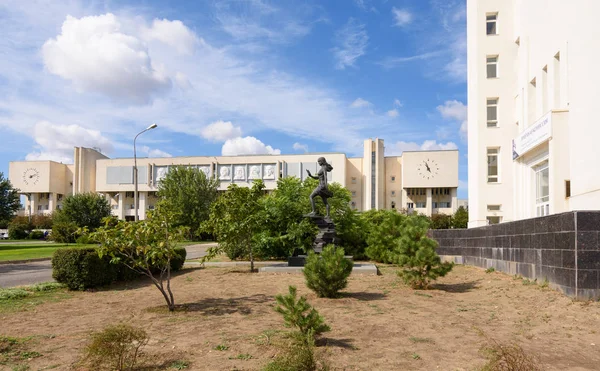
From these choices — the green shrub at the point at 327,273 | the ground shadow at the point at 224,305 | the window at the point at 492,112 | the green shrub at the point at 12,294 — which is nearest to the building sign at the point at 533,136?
the window at the point at 492,112

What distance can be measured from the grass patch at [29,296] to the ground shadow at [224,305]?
3280mm

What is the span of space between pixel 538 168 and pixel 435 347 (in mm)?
17018

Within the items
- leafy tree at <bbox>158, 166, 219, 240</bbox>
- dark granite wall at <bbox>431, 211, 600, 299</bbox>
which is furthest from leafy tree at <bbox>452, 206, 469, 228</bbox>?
dark granite wall at <bbox>431, 211, 600, 299</bbox>

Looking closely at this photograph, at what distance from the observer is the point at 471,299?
997 centimetres

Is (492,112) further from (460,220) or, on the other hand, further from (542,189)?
(460,220)

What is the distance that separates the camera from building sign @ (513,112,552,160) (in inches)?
682

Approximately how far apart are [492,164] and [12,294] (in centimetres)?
2198

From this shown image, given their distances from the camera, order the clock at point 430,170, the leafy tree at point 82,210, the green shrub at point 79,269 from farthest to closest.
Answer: the clock at point 430,170, the leafy tree at point 82,210, the green shrub at point 79,269

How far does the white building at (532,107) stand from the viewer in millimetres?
15016

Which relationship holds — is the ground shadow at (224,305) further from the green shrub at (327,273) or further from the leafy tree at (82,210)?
the leafy tree at (82,210)

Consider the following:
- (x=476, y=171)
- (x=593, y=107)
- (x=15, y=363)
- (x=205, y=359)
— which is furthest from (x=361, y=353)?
(x=476, y=171)

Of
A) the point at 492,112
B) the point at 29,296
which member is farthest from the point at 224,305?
the point at 492,112

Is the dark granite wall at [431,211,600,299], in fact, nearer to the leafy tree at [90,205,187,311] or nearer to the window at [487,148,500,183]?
the leafy tree at [90,205,187,311]

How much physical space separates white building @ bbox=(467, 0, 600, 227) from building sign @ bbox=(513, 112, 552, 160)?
0.12 ft
